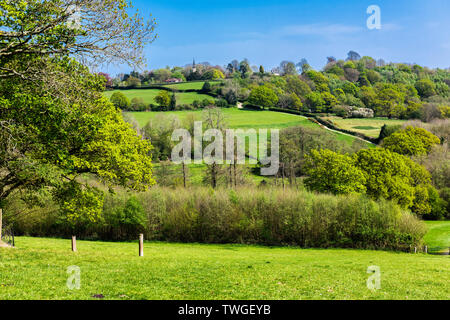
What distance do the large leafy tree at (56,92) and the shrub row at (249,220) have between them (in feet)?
99.6

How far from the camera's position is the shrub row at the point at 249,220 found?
182 feet

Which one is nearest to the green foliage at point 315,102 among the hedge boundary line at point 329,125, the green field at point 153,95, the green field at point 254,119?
the hedge boundary line at point 329,125

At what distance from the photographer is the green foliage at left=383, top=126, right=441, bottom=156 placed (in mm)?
100188

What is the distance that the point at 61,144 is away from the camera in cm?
2264

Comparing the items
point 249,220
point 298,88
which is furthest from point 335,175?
point 298,88

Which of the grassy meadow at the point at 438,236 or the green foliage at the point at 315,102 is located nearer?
the grassy meadow at the point at 438,236

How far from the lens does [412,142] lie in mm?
101875

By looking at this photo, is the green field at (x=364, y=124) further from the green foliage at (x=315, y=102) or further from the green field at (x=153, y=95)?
the green field at (x=153, y=95)

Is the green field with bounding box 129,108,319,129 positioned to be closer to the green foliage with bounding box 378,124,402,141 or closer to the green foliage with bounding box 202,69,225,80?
the green foliage with bounding box 378,124,402,141

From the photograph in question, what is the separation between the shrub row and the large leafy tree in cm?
3035

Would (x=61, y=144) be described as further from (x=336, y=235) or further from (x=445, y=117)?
(x=445, y=117)

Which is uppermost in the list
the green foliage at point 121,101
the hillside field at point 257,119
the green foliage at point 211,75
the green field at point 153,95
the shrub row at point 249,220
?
the green foliage at point 211,75

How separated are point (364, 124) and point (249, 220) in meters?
93.5

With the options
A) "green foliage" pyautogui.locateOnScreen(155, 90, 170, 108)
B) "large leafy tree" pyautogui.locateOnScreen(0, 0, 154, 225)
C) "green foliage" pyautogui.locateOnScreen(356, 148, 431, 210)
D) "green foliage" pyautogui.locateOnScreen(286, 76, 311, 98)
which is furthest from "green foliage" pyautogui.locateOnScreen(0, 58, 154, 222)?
"green foliage" pyautogui.locateOnScreen(286, 76, 311, 98)
